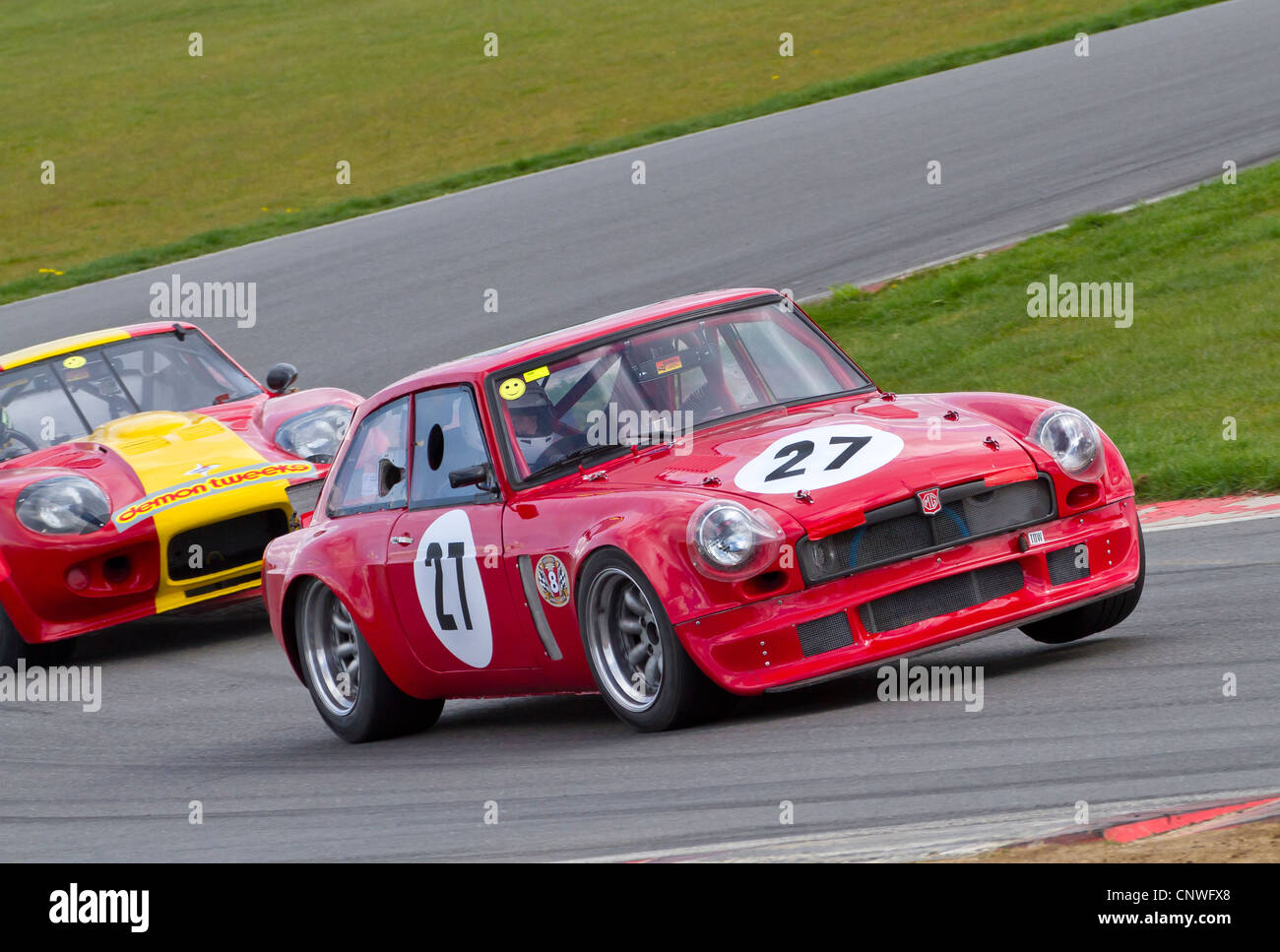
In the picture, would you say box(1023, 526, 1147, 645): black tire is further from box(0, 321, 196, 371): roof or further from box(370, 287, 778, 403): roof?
box(0, 321, 196, 371): roof

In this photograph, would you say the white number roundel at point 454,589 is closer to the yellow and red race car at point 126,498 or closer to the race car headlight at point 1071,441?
the race car headlight at point 1071,441

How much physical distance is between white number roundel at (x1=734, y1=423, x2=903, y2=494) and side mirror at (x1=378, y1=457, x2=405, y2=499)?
166 cm

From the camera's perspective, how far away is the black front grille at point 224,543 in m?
10.1

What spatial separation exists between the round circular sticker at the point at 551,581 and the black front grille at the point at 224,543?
13.2 ft

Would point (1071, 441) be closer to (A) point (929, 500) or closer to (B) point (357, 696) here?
(A) point (929, 500)

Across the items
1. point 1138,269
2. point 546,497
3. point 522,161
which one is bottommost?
point 546,497

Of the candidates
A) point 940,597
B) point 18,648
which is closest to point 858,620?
point 940,597

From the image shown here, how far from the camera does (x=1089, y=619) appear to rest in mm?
6852

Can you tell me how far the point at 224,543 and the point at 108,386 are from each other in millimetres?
1635

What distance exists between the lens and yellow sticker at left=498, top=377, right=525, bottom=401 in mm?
6969
